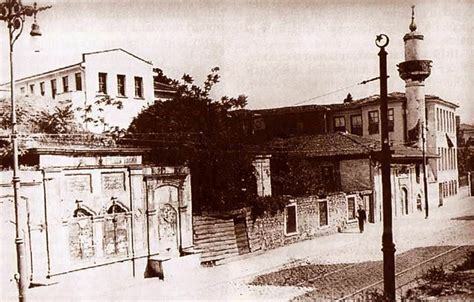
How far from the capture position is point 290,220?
21281mm

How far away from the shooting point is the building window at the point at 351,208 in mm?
25547

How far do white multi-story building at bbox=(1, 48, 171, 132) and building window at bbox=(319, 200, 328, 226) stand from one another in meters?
9.03

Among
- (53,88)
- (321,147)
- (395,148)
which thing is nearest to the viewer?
(53,88)

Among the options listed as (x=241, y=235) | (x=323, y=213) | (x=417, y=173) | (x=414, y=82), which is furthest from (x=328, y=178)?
(x=241, y=235)

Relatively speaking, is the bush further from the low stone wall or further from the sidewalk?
the low stone wall

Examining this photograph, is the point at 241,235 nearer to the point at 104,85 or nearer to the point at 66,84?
the point at 104,85

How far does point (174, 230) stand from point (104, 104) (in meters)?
8.27

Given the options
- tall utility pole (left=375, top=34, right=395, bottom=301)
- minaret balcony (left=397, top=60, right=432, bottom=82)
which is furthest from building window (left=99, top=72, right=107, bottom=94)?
minaret balcony (left=397, top=60, right=432, bottom=82)

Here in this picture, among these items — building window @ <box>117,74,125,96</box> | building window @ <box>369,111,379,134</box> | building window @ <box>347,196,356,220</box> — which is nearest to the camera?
building window @ <box>117,74,125,96</box>

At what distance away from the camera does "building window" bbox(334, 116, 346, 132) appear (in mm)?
37688

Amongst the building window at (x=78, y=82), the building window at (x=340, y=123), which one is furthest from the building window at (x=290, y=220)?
the building window at (x=340, y=123)

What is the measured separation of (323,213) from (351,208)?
285cm

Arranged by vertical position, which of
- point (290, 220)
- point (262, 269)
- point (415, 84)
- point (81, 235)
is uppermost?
point (415, 84)

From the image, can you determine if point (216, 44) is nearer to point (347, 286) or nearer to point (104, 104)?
point (347, 286)
